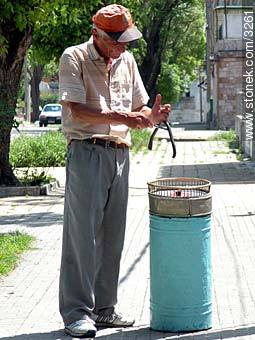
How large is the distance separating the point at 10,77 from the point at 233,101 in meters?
26.1

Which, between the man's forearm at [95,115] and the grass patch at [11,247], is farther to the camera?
the grass patch at [11,247]

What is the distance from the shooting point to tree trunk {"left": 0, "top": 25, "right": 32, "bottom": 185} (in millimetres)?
14516

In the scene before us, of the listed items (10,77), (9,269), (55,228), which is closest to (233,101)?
(10,77)

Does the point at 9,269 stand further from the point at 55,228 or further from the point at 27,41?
the point at 27,41

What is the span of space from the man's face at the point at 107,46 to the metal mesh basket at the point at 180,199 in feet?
2.99

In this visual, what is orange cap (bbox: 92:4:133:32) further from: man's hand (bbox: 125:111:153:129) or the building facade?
the building facade

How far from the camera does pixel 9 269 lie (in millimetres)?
7949

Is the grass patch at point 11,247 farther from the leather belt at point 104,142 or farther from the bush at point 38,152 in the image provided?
the bush at point 38,152

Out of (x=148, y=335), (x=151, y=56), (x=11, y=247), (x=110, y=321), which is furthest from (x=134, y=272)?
(x=151, y=56)

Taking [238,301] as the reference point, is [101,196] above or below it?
above

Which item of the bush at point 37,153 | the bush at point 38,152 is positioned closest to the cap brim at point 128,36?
the bush at point 38,152

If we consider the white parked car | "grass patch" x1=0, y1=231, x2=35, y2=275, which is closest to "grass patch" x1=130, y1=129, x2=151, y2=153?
"grass patch" x1=0, y1=231, x2=35, y2=275

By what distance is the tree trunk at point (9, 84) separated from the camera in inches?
571

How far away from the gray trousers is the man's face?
1.95 feet
